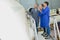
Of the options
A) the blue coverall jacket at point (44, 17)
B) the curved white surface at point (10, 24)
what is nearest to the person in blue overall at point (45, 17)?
the blue coverall jacket at point (44, 17)

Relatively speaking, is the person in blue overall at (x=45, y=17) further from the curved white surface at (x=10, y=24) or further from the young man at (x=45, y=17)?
the curved white surface at (x=10, y=24)

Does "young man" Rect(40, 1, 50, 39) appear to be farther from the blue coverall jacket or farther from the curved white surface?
the curved white surface

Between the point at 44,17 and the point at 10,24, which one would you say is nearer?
the point at 10,24

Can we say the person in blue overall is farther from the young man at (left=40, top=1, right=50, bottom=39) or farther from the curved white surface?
the curved white surface

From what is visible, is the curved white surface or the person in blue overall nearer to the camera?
the curved white surface

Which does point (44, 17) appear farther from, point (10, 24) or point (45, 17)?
point (10, 24)

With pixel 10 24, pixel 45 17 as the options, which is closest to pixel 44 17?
pixel 45 17

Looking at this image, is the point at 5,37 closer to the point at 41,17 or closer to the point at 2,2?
the point at 2,2

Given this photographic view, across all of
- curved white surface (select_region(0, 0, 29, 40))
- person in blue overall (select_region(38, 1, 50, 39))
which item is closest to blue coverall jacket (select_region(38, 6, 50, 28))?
person in blue overall (select_region(38, 1, 50, 39))

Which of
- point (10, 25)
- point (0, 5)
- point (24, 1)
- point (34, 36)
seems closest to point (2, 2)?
point (0, 5)

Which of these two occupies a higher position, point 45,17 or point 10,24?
point 45,17

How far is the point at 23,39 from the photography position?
2.72 meters

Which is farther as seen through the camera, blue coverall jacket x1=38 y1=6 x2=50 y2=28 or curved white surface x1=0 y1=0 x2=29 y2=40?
blue coverall jacket x1=38 y1=6 x2=50 y2=28

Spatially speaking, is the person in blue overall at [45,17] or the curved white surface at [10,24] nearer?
the curved white surface at [10,24]
